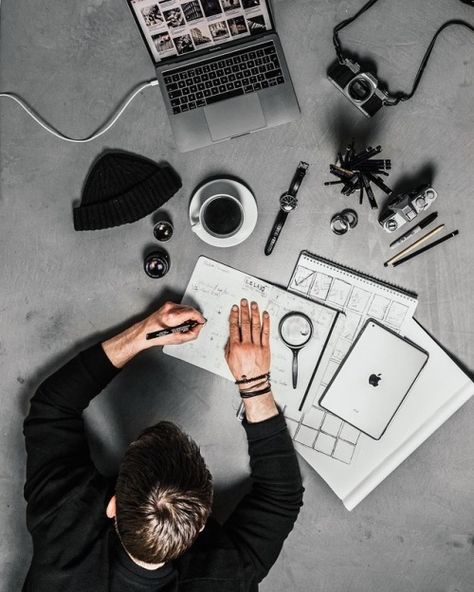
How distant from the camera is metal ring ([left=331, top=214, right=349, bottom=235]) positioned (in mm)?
1332

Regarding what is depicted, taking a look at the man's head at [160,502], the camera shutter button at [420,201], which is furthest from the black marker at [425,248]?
the man's head at [160,502]

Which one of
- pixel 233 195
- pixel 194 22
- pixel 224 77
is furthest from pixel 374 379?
pixel 194 22

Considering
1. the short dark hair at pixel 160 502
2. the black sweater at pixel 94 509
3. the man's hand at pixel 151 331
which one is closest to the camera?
the short dark hair at pixel 160 502

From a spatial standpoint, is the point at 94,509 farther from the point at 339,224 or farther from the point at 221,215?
the point at 339,224

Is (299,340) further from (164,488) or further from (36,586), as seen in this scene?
(36,586)

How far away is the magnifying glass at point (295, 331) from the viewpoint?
4.44 feet

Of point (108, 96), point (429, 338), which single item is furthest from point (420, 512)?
point (108, 96)

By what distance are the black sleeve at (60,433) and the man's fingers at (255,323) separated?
382 millimetres

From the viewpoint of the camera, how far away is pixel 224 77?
1313mm

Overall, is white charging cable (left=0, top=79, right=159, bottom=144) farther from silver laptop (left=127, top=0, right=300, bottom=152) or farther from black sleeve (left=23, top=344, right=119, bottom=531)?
black sleeve (left=23, top=344, right=119, bottom=531)

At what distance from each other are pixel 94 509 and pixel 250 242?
0.79 meters

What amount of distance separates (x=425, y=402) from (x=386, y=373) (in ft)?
0.45

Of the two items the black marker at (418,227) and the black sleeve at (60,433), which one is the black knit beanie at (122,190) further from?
the black marker at (418,227)

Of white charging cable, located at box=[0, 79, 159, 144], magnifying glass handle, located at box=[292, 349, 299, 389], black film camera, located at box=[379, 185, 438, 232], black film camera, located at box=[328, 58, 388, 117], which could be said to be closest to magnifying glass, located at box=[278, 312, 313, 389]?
magnifying glass handle, located at box=[292, 349, 299, 389]
